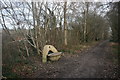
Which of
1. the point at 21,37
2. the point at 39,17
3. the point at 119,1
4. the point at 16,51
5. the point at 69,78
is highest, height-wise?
the point at 119,1

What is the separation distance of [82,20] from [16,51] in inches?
589

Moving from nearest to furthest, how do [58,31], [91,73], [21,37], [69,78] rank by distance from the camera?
[69,78], [91,73], [21,37], [58,31]

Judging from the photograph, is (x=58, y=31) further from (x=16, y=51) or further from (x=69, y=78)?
(x=69, y=78)

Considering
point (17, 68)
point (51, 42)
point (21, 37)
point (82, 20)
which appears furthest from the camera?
point (82, 20)

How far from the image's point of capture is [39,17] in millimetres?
9906

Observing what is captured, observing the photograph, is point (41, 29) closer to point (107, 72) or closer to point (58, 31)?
point (58, 31)

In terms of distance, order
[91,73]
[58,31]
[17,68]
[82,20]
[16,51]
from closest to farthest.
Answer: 1. [91,73]
2. [17,68]
3. [16,51]
4. [58,31]
5. [82,20]

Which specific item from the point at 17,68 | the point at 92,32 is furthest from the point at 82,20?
the point at 17,68

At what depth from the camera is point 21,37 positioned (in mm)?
9375

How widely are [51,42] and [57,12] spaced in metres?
3.51

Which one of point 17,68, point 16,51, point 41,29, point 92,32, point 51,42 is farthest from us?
point 92,32

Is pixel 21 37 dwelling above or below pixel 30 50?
above

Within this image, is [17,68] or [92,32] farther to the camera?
[92,32]

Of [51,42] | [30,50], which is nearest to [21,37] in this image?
[30,50]
